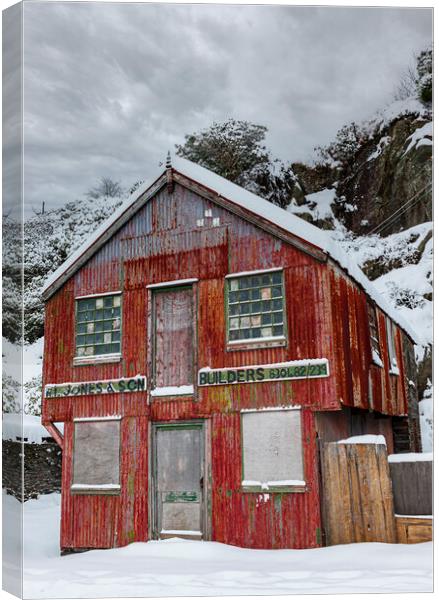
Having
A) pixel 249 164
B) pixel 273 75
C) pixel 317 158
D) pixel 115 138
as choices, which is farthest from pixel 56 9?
pixel 249 164

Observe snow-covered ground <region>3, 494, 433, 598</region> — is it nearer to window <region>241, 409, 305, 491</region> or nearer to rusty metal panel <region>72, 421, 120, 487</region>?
window <region>241, 409, 305, 491</region>

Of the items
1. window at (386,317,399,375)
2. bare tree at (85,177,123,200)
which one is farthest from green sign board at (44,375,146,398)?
window at (386,317,399,375)

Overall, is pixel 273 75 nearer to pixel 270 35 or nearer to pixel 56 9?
pixel 270 35

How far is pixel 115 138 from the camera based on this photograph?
12828 millimetres

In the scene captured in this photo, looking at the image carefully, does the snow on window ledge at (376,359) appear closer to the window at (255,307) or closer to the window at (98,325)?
the window at (255,307)

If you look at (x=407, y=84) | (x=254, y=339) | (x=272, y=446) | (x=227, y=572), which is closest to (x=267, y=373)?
(x=254, y=339)

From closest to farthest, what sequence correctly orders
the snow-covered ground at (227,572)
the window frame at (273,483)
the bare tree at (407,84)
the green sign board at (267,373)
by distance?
the snow-covered ground at (227,572)
the bare tree at (407,84)
the window frame at (273,483)
the green sign board at (267,373)

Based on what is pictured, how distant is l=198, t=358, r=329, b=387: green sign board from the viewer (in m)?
11.7

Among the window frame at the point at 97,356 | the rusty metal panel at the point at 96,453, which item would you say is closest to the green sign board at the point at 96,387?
the window frame at the point at 97,356

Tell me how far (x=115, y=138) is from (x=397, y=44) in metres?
5.18

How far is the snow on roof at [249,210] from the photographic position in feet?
39.7

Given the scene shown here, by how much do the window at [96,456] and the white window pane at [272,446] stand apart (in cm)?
276

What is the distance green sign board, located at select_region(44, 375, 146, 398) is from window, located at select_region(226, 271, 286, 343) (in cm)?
213

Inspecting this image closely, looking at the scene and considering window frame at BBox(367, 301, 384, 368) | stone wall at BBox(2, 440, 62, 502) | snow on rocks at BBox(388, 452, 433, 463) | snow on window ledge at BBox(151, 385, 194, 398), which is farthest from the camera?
window frame at BBox(367, 301, 384, 368)
